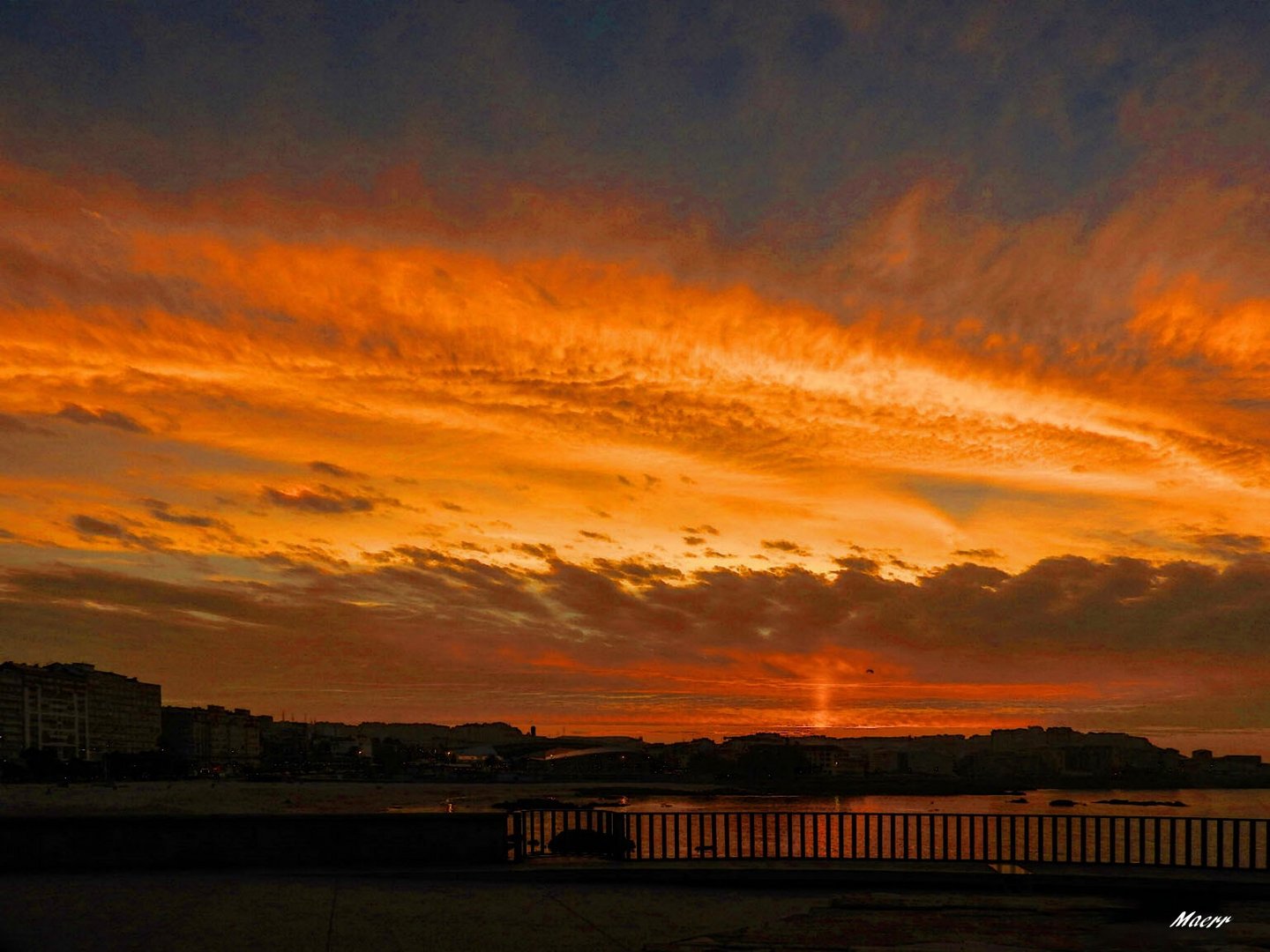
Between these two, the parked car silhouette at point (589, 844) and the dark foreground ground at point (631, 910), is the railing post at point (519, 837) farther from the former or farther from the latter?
the parked car silhouette at point (589, 844)

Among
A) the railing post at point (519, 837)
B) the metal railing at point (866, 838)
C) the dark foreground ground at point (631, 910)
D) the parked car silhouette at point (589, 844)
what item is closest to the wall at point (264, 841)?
the dark foreground ground at point (631, 910)

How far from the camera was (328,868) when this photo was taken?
17391 mm

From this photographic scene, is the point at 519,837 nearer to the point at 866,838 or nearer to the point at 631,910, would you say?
the point at 631,910

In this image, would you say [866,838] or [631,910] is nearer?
[631,910]

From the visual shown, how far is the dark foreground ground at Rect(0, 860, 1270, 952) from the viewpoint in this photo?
12094mm

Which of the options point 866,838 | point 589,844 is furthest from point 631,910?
point 589,844

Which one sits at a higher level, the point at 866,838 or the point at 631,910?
the point at 631,910

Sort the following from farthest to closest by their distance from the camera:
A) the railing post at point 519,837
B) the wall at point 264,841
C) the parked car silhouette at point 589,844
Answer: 1. the parked car silhouette at point 589,844
2. the railing post at point 519,837
3. the wall at point 264,841

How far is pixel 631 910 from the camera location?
14242 mm

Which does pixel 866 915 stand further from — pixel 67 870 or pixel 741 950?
pixel 67 870

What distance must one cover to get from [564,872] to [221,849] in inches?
222

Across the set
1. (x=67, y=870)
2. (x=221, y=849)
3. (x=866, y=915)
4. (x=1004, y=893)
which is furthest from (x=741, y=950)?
(x=67, y=870)

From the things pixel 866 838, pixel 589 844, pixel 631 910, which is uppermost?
pixel 631 910

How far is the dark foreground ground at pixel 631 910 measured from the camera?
12.1m
